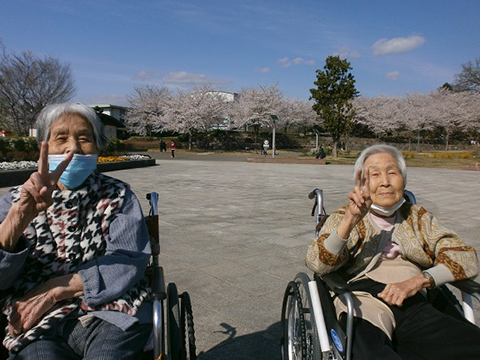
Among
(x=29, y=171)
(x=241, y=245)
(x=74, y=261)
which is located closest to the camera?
(x=74, y=261)

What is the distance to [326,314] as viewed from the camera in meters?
1.99

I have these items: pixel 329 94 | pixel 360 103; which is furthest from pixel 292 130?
pixel 329 94

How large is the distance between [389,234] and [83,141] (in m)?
1.71

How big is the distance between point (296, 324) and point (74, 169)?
1.50 m

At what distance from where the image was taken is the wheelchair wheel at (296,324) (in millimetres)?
2051

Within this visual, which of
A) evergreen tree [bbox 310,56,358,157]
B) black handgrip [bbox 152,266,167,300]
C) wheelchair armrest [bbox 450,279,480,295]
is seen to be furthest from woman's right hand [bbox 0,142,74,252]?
evergreen tree [bbox 310,56,358,157]

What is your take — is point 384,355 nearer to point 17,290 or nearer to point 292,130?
point 17,290

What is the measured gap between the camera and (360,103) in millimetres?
50406

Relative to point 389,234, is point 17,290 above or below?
below

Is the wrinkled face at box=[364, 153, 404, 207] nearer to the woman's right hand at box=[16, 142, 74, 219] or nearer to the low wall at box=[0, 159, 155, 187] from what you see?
the woman's right hand at box=[16, 142, 74, 219]

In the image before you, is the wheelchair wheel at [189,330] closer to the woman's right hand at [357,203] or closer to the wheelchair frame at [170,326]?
the wheelchair frame at [170,326]

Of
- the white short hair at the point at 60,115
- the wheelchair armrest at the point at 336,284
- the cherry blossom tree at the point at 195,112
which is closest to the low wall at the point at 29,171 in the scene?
the white short hair at the point at 60,115

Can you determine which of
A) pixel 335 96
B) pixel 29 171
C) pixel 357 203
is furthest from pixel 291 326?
pixel 335 96

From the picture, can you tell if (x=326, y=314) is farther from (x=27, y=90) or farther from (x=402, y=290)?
(x=27, y=90)
